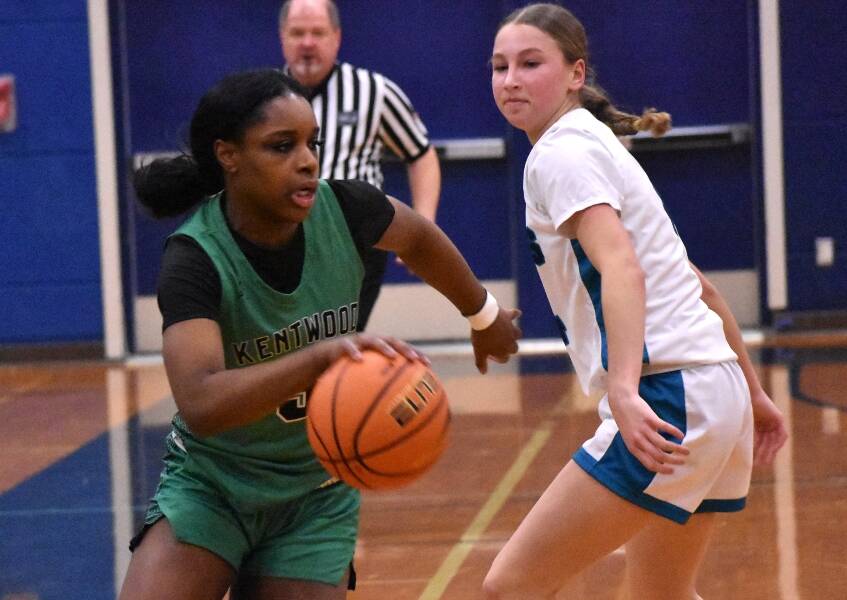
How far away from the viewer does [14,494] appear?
6391mm

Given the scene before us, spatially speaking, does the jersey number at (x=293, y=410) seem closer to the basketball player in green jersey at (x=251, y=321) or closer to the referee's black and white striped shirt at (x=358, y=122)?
the basketball player in green jersey at (x=251, y=321)

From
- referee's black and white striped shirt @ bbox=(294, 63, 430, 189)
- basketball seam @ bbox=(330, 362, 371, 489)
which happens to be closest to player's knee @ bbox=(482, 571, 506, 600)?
basketball seam @ bbox=(330, 362, 371, 489)

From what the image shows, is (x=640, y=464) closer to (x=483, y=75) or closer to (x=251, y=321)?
(x=251, y=321)

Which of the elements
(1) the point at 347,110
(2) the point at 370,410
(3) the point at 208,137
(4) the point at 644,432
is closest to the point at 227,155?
(3) the point at 208,137

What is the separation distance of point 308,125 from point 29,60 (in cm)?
759

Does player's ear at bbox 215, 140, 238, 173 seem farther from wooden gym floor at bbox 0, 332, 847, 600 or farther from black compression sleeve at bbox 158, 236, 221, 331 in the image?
wooden gym floor at bbox 0, 332, 847, 600

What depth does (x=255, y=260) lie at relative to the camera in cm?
314

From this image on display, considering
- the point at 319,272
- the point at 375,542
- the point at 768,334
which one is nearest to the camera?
the point at 319,272

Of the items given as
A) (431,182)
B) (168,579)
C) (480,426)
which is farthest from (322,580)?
(480,426)

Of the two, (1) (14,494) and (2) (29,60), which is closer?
(1) (14,494)

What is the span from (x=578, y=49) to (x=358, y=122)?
2905 millimetres

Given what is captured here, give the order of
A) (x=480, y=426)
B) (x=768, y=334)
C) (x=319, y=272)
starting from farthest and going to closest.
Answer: (x=768, y=334) < (x=480, y=426) < (x=319, y=272)

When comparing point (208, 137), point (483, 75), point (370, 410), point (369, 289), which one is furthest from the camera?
point (483, 75)

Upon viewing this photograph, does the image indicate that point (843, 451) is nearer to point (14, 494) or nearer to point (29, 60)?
point (14, 494)
